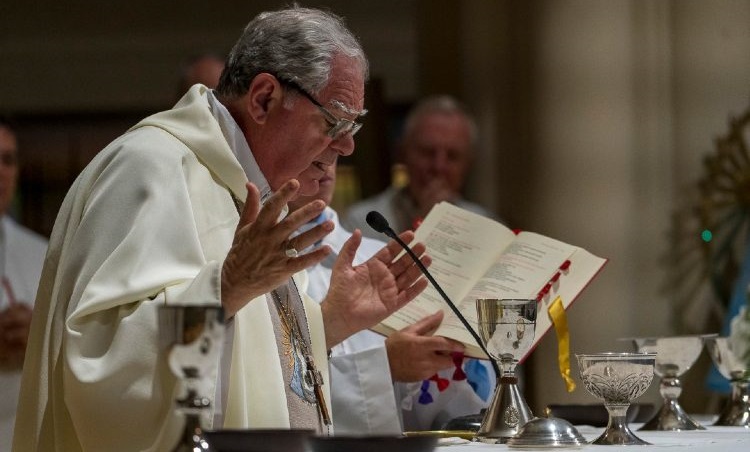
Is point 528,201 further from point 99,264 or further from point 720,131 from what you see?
point 99,264

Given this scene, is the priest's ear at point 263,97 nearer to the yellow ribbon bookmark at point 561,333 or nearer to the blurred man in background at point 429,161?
the yellow ribbon bookmark at point 561,333

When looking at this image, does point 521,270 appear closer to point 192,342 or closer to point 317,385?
point 317,385

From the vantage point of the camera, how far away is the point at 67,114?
11.2m

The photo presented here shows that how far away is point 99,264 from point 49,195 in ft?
26.9

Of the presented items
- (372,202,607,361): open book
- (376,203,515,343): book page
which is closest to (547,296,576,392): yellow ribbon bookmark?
(372,202,607,361): open book

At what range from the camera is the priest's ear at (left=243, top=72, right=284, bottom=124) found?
376cm

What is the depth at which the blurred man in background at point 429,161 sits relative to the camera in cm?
718

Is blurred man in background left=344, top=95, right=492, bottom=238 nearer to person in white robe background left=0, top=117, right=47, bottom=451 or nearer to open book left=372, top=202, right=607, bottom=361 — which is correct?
person in white robe background left=0, top=117, right=47, bottom=451

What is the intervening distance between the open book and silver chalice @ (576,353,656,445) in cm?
67

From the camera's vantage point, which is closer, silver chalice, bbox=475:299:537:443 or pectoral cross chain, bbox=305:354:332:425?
silver chalice, bbox=475:299:537:443

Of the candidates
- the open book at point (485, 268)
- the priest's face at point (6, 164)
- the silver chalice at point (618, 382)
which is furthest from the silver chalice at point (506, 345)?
the priest's face at point (6, 164)

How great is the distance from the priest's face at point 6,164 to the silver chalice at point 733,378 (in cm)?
377

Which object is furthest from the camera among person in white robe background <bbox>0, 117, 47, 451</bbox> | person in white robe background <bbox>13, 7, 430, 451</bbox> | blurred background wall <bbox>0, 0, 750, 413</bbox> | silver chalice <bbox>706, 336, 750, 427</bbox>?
blurred background wall <bbox>0, 0, 750, 413</bbox>

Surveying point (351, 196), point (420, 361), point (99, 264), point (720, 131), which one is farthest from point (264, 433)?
point (351, 196)
